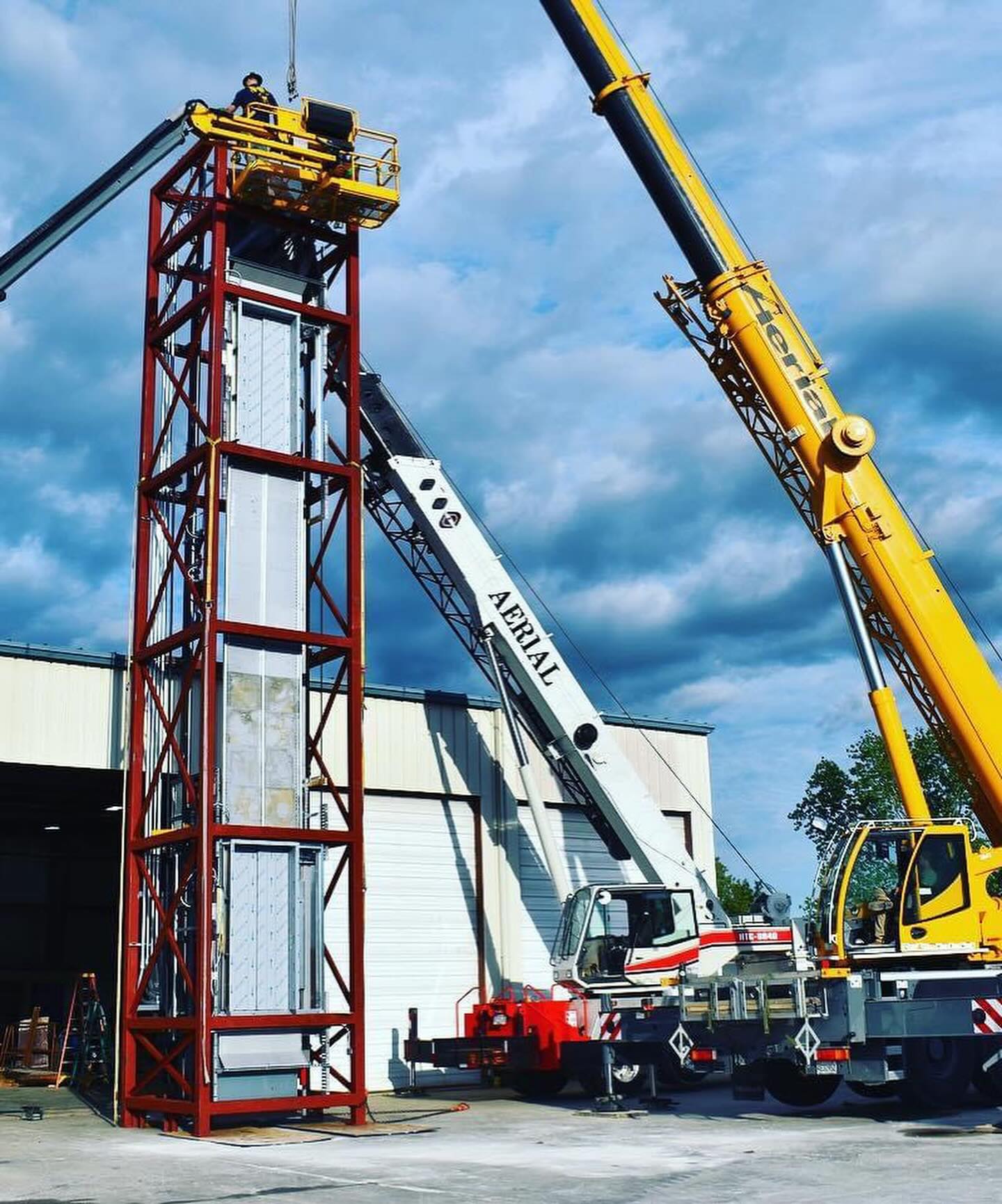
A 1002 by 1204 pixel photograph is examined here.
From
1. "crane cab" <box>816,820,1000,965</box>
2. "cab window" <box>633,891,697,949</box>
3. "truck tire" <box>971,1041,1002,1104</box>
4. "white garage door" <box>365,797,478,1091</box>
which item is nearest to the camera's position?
"truck tire" <box>971,1041,1002,1104</box>

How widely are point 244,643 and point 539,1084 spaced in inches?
379

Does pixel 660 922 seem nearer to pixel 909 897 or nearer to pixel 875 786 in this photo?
pixel 909 897

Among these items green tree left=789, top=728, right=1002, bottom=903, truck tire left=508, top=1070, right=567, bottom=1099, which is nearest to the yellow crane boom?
truck tire left=508, top=1070, right=567, bottom=1099

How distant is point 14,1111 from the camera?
2256 cm

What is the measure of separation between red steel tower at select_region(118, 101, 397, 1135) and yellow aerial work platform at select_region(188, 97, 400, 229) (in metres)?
0.04

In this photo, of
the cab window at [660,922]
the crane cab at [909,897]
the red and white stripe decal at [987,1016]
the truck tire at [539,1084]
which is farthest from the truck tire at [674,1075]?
the red and white stripe decal at [987,1016]

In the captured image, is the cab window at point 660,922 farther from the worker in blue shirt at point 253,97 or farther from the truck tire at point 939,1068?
the worker in blue shirt at point 253,97

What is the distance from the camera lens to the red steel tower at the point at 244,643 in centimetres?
1939

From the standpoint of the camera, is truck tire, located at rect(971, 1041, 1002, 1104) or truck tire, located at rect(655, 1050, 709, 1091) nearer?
truck tire, located at rect(971, 1041, 1002, 1104)

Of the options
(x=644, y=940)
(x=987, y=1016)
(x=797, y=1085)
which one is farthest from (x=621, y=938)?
(x=987, y=1016)

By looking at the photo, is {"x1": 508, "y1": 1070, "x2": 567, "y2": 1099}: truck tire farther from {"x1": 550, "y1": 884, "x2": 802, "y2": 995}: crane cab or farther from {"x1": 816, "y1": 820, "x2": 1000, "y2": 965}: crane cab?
{"x1": 816, "y1": 820, "x2": 1000, "y2": 965}: crane cab

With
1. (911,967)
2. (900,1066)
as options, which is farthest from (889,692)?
(900,1066)

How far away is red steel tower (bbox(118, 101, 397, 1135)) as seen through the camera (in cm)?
1939

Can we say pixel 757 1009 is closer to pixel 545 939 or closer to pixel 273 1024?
pixel 273 1024
